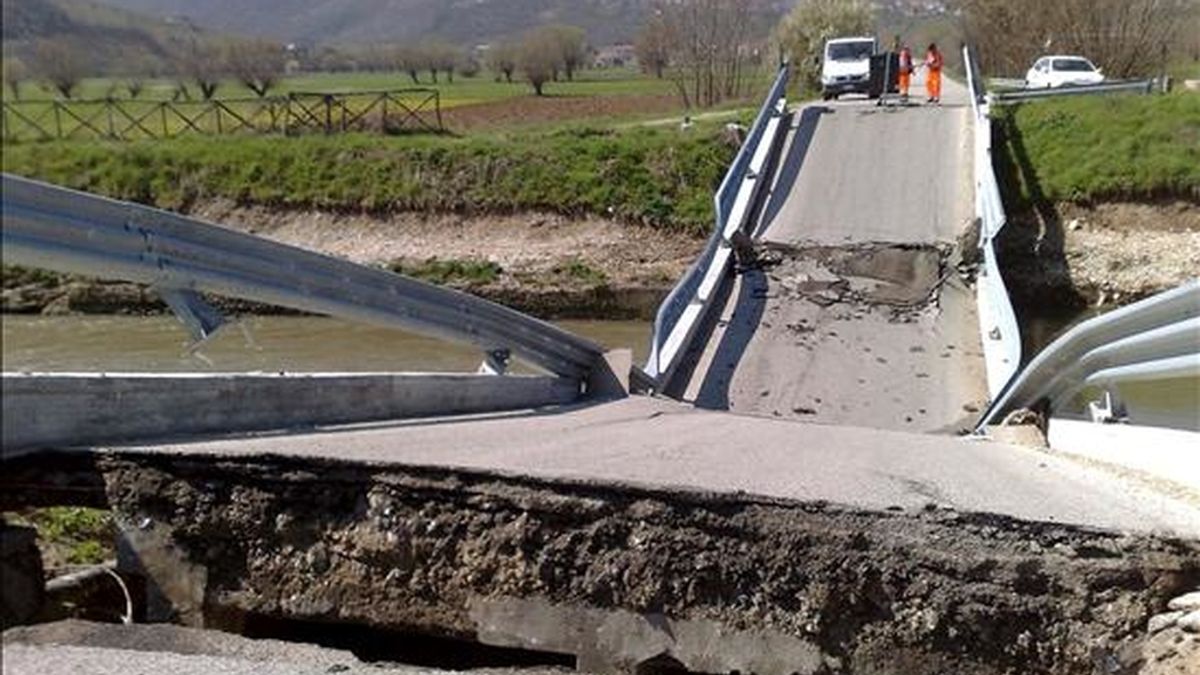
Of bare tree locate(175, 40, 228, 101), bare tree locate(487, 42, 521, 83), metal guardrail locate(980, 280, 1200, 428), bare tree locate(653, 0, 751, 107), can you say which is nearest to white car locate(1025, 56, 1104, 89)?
bare tree locate(653, 0, 751, 107)

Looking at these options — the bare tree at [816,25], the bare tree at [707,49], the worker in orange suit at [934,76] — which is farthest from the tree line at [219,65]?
the worker in orange suit at [934,76]

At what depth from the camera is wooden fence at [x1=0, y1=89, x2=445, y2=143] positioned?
10734mm

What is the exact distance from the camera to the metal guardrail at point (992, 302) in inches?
443

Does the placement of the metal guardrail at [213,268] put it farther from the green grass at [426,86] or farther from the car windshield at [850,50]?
the car windshield at [850,50]

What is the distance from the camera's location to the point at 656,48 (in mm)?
42750

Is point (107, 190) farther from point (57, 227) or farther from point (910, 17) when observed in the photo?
point (910, 17)

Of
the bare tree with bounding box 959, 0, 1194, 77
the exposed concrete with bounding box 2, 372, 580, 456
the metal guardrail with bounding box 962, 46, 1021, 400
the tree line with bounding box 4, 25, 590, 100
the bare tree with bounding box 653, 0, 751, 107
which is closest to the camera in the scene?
the exposed concrete with bounding box 2, 372, 580, 456

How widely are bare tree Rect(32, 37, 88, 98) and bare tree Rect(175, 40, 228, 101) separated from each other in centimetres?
139

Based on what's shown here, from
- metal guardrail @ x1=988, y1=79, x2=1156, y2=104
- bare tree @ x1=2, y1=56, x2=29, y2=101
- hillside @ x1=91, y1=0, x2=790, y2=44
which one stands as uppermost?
hillside @ x1=91, y1=0, x2=790, y2=44

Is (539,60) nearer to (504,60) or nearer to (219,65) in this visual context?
(504,60)

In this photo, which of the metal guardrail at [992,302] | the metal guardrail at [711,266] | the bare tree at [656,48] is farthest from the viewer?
the bare tree at [656,48]

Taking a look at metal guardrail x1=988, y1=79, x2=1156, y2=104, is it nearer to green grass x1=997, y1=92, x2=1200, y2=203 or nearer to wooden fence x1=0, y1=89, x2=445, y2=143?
green grass x1=997, y1=92, x2=1200, y2=203

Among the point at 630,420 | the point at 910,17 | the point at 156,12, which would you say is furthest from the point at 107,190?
the point at 910,17

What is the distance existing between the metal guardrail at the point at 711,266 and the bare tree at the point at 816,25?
17.9 metres
